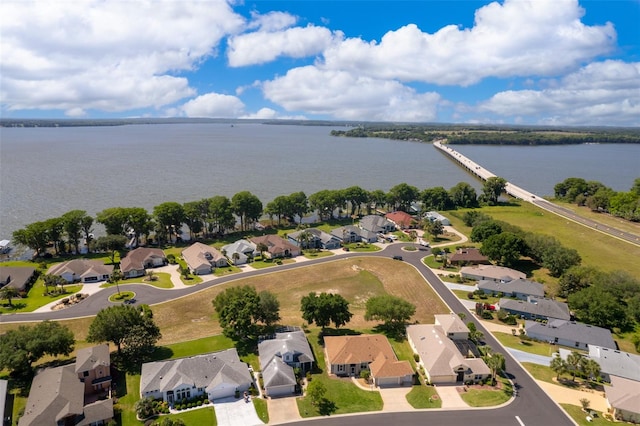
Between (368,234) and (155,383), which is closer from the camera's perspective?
(155,383)

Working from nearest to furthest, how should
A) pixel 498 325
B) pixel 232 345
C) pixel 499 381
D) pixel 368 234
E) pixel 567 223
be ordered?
1. pixel 499 381
2. pixel 232 345
3. pixel 498 325
4. pixel 368 234
5. pixel 567 223

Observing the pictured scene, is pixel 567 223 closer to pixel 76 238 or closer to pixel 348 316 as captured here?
pixel 348 316

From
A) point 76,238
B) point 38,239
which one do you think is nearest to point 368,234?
point 76,238

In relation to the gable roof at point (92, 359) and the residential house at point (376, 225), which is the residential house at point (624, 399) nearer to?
the gable roof at point (92, 359)

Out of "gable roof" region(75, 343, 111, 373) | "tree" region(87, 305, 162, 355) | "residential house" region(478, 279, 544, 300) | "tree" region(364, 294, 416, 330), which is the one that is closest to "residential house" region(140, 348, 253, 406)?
"tree" region(87, 305, 162, 355)

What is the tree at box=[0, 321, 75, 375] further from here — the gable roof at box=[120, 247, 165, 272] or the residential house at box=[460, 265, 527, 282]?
the residential house at box=[460, 265, 527, 282]

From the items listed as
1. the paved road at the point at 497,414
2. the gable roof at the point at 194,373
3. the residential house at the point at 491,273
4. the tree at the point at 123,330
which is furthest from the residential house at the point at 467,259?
the tree at the point at 123,330
